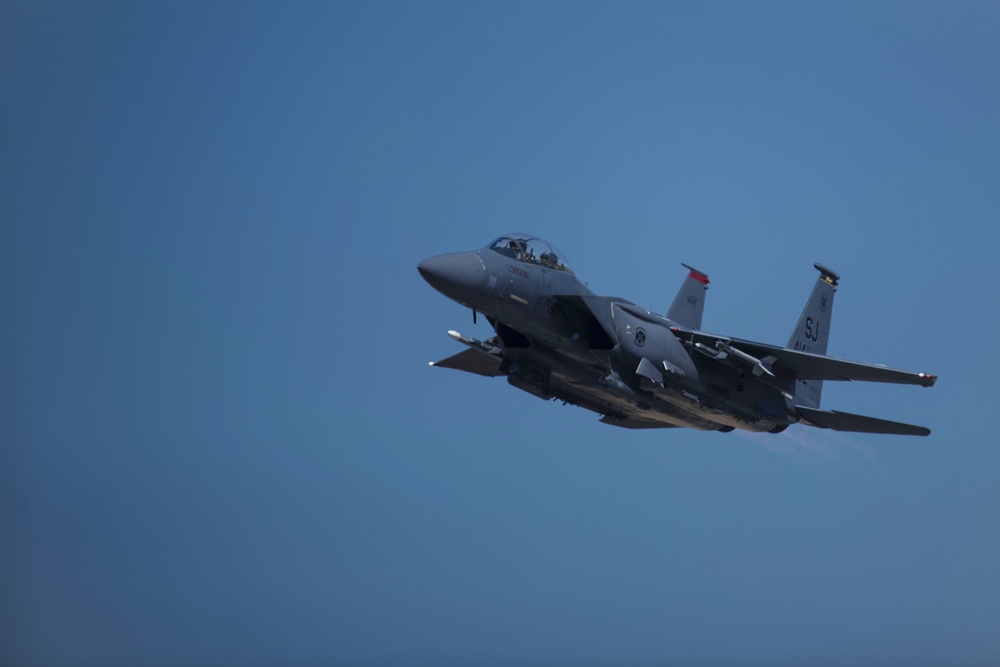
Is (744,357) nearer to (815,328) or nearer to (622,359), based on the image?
(622,359)

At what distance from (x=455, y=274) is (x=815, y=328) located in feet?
33.2

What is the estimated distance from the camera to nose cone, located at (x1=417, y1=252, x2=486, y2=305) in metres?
23.4

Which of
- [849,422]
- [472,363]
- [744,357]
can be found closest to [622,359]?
[744,357]

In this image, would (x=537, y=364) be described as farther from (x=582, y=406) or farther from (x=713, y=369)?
(x=713, y=369)

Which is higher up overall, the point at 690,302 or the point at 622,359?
the point at 690,302

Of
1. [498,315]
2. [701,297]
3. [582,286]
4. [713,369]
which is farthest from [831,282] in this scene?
[498,315]

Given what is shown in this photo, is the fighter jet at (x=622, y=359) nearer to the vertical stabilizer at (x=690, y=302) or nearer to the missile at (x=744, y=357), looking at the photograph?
the missile at (x=744, y=357)

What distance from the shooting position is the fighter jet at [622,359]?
24.3 metres

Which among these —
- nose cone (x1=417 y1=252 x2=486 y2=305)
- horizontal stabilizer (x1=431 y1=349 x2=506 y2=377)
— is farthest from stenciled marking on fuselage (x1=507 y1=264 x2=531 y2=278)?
horizontal stabilizer (x1=431 y1=349 x2=506 y2=377)

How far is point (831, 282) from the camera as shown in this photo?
30453mm

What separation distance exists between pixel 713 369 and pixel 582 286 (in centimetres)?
330

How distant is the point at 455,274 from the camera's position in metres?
23.5

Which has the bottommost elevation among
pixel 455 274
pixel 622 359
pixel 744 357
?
pixel 622 359

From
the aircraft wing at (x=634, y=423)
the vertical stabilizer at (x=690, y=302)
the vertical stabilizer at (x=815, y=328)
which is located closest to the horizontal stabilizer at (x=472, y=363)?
the aircraft wing at (x=634, y=423)
